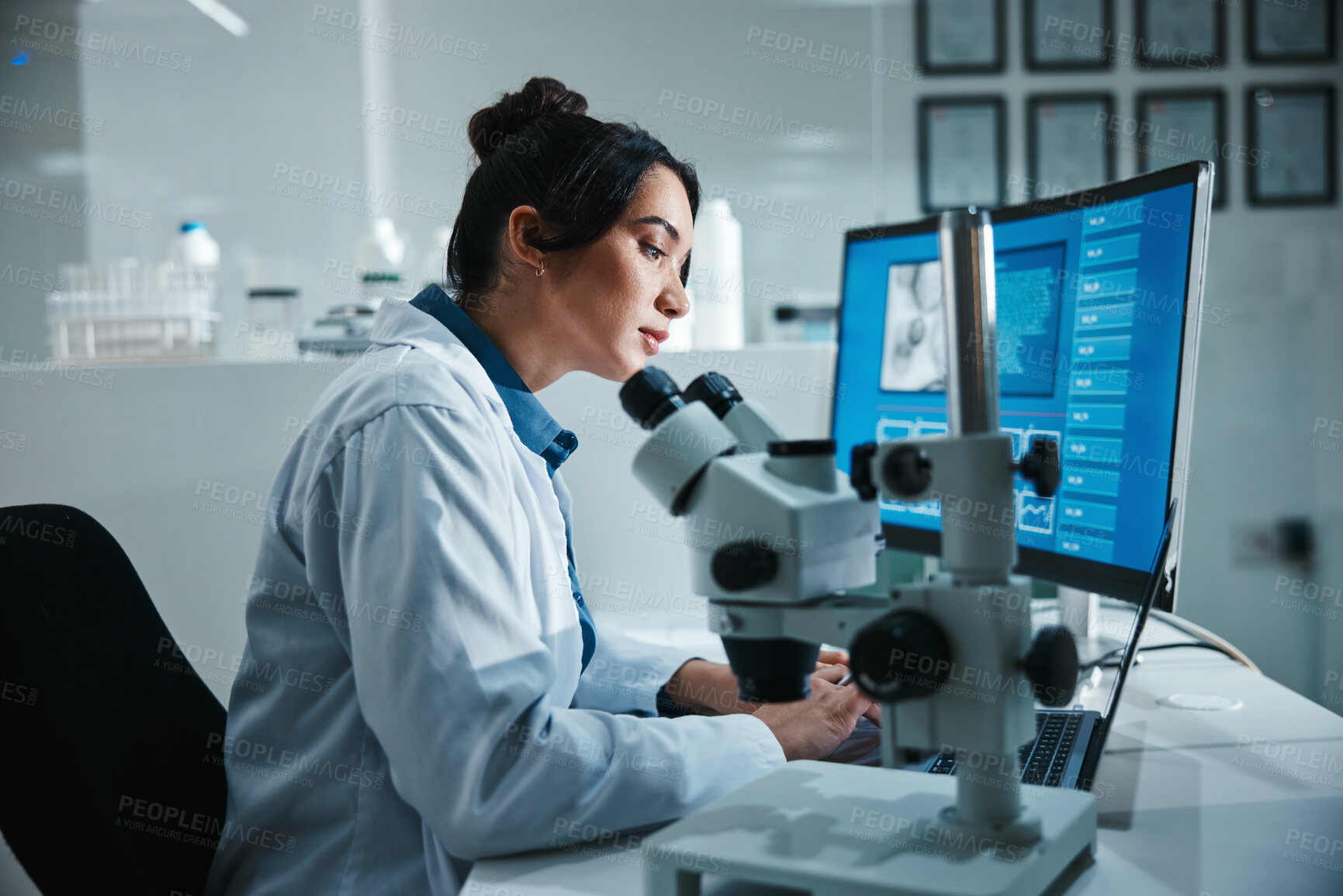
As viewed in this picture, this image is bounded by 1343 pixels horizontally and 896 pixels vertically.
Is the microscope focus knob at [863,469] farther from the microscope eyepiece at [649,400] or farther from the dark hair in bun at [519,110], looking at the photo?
the dark hair in bun at [519,110]

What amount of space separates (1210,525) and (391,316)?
2240mm

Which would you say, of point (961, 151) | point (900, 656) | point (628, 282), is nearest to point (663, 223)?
point (628, 282)

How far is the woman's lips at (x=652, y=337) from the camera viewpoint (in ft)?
3.26

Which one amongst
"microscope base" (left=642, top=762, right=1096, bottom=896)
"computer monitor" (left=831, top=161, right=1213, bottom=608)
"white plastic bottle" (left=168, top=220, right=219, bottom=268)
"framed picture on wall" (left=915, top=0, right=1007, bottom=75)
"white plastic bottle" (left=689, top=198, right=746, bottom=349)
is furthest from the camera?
"framed picture on wall" (left=915, top=0, right=1007, bottom=75)

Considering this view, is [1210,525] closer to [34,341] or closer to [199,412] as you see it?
[199,412]

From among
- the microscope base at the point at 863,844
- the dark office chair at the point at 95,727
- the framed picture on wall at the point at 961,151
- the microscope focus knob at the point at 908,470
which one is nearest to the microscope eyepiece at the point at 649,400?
the microscope focus knob at the point at 908,470

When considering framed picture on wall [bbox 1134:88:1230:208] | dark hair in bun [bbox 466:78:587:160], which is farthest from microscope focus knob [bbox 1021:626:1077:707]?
framed picture on wall [bbox 1134:88:1230:208]

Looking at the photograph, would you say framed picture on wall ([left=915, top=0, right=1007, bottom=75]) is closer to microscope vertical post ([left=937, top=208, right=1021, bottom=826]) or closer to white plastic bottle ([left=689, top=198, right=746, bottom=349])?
white plastic bottle ([left=689, top=198, right=746, bottom=349])

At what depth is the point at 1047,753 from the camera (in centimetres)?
77

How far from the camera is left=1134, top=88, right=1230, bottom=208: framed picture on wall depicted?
233 centimetres

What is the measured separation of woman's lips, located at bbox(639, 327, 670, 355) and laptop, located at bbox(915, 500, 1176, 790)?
0.51 m

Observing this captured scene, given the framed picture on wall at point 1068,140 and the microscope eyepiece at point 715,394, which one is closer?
the microscope eyepiece at point 715,394

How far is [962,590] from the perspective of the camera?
49 cm

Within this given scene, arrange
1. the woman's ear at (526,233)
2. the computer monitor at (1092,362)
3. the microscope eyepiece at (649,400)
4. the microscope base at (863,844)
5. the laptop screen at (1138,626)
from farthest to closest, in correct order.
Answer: the woman's ear at (526,233), the computer monitor at (1092,362), the laptop screen at (1138,626), the microscope eyepiece at (649,400), the microscope base at (863,844)
